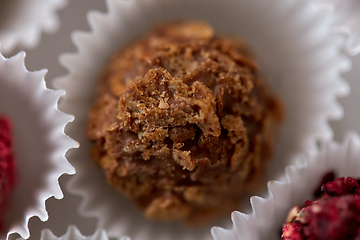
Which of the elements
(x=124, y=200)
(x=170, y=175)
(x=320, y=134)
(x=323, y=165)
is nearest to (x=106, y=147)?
(x=170, y=175)

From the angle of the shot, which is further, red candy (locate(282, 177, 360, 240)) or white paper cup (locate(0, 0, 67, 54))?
white paper cup (locate(0, 0, 67, 54))

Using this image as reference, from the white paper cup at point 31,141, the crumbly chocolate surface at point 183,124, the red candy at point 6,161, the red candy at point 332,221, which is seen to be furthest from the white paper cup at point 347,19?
the red candy at point 6,161

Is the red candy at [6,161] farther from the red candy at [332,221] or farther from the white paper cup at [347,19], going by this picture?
the white paper cup at [347,19]

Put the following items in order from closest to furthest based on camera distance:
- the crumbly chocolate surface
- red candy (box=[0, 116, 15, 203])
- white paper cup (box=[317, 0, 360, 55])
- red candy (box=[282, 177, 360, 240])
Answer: red candy (box=[282, 177, 360, 240]) → the crumbly chocolate surface → red candy (box=[0, 116, 15, 203]) → white paper cup (box=[317, 0, 360, 55])

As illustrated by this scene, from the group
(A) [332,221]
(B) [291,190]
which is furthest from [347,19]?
(A) [332,221]

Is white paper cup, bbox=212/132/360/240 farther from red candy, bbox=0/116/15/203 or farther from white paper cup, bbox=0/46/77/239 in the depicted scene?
red candy, bbox=0/116/15/203

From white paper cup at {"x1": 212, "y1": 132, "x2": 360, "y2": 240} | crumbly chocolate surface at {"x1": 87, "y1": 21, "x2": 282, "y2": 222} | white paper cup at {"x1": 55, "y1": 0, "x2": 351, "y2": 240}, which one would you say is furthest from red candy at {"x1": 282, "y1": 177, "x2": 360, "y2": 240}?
white paper cup at {"x1": 55, "y1": 0, "x2": 351, "y2": 240}

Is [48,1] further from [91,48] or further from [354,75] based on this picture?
[354,75]
